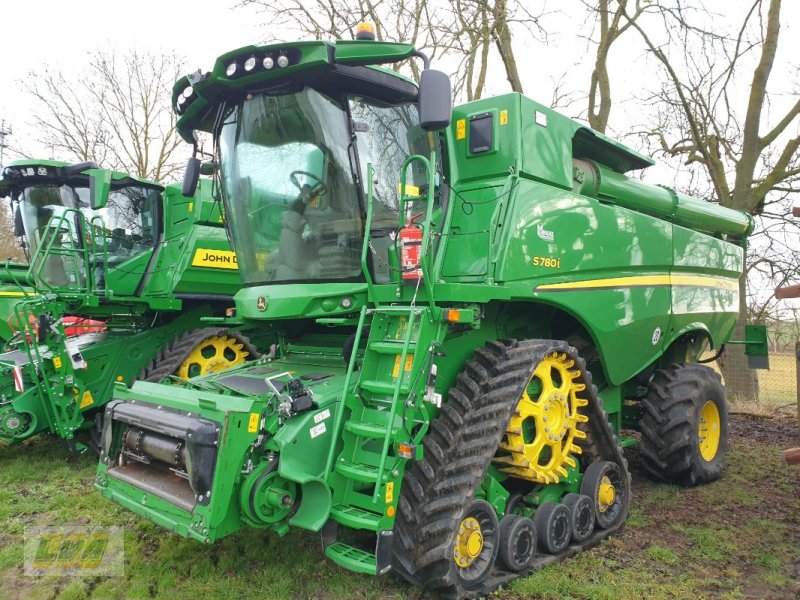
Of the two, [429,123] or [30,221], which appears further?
[30,221]

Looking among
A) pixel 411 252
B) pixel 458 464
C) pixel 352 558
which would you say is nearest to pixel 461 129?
pixel 411 252

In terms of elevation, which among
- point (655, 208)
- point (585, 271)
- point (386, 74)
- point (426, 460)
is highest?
point (386, 74)

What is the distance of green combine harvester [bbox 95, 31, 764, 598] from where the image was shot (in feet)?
10.6

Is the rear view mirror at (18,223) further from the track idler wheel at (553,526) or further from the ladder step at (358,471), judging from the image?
the track idler wheel at (553,526)

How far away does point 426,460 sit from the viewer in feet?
11.2

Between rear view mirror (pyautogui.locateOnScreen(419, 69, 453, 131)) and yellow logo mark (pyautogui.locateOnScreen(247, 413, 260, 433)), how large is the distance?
70.3 inches

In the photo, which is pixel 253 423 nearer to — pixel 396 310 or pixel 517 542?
pixel 396 310

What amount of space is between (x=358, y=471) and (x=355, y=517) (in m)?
0.23

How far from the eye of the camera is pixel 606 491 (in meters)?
4.32

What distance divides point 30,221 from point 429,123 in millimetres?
6636

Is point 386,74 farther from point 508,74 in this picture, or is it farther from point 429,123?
point 508,74

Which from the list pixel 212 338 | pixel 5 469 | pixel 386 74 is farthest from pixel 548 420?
pixel 5 469

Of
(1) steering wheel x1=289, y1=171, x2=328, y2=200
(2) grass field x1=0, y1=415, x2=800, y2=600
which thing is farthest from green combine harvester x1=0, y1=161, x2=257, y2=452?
(1) steering wheel x1=289, y1=171, x2=328, y2=200

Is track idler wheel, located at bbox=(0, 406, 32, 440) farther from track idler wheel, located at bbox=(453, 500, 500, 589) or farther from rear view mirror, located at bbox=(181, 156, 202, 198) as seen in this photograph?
track idler wheel, located at bbox=(453, 500, 500, 589)
